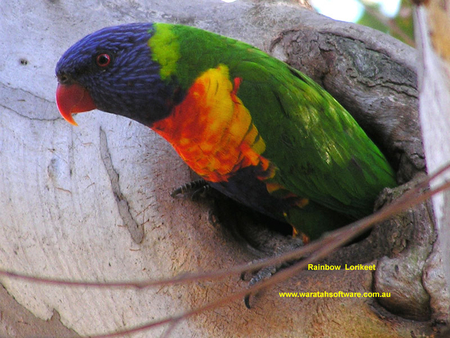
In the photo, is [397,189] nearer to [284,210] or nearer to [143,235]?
[284,210]

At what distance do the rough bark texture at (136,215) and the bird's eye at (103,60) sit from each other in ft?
1.23

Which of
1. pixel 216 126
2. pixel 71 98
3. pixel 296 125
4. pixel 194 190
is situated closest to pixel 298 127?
pixel 296 125

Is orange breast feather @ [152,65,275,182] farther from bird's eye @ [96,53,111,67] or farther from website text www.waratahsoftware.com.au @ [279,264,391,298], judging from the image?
website text www.waratahsoftware.com.au @ [279,264,391,298]

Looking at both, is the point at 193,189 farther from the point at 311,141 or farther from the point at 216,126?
the point at 311,141

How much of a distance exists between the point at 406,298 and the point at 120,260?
3.93ft

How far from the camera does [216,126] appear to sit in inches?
77.1

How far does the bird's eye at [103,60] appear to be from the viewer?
1.97 metres

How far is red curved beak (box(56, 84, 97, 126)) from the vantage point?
2004 mm

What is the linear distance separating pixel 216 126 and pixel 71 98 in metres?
0.65

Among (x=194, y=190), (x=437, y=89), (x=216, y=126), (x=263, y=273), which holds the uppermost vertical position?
(x=437, y=89)

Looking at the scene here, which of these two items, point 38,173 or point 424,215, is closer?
point 424,215

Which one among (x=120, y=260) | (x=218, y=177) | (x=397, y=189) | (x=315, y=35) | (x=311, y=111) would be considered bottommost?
(x=120, y=260)

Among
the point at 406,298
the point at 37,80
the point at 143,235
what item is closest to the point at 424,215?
the point at 406,298

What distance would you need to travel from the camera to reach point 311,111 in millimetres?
2051
